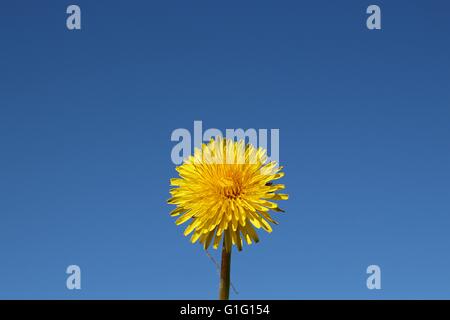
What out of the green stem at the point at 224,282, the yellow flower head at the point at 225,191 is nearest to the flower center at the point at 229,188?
the yellow flower head at the point at 225,191

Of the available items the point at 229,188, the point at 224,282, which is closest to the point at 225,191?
the point at 229,188

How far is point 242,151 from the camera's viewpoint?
5.38m

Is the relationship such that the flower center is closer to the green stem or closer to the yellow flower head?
the yellow flower head

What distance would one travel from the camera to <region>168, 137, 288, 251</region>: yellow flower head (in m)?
5.28

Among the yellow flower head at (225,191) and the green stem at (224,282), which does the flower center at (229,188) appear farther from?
the green stem at (224,282)

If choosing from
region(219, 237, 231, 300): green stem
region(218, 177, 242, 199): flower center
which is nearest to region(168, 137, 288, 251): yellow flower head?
region(218, 177, 242, 199): flower center

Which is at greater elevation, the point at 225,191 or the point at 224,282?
the point at 225,191

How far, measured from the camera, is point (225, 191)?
5.50 meters

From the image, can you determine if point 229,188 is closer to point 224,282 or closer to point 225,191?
point 225,191

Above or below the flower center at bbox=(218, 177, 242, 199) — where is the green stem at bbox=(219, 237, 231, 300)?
below

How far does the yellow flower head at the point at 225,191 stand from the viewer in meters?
5.28
